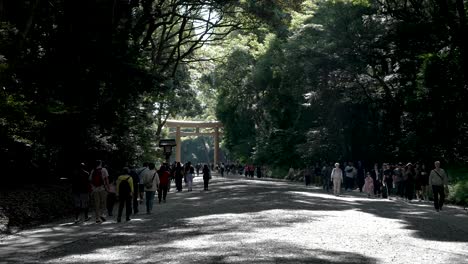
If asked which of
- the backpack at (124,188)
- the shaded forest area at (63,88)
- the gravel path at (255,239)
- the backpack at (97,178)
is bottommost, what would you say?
the gravel path at (255,239)

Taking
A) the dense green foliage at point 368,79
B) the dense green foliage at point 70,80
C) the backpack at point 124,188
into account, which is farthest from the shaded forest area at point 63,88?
the dense green foliage at point 368,79

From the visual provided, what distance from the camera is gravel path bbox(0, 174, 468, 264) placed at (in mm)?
10234

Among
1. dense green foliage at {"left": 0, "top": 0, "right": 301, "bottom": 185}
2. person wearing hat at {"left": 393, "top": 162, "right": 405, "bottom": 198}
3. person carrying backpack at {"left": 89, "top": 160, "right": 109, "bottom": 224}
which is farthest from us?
person wearing hat at {"left": 393, "top": 162, "right": 405, "bottom": 198}

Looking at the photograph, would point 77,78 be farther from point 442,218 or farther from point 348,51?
point 348,51

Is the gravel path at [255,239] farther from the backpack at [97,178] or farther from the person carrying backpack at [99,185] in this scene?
the backpack at [97,178]

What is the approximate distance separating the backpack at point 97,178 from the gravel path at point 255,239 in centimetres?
116

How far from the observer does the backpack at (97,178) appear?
17.9 meters

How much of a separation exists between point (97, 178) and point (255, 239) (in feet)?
24.2

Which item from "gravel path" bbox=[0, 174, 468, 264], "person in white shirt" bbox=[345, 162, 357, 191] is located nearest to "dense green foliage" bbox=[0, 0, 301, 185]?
"gravel path" bbox=[0, 174, 468, 264]

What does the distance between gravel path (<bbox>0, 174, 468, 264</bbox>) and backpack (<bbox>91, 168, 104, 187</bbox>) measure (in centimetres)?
116

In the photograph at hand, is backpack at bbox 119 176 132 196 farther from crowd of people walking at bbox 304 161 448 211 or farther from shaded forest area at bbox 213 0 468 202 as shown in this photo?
shaded forest area at bbox 213 0 468 202

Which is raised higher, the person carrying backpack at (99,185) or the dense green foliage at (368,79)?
the dense green foliage at (368,79)

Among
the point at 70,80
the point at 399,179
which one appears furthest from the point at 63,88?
the point at 399,179

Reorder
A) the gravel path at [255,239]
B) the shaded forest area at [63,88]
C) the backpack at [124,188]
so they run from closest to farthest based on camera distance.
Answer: the gravel path at [255,239], the backpack at [124,188], the shaded forest area at [63,88]
